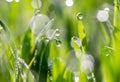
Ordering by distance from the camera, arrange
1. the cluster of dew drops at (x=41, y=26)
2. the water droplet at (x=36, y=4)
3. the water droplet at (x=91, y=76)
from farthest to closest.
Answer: the water droplet at (x=36, y=4)
the cluster of dew drops at (x=41, y=26)
the water droplet at (x=91, y=76)

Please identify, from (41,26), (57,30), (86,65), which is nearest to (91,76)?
(86,65)

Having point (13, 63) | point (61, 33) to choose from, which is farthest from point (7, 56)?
point (61, 33)

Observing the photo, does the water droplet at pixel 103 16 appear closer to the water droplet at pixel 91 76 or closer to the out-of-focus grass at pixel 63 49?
the out-of-focus grass at pixel 63 49

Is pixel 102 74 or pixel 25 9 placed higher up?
pixel 25 9

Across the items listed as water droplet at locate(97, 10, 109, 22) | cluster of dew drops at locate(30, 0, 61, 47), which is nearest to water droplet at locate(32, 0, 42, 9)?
cluster of dew drops at locate(30, 0, 61, 47)

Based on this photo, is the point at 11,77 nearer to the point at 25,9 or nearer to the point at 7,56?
the point at 7,56

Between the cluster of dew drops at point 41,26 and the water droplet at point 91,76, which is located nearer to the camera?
the water droplet at point 91,76

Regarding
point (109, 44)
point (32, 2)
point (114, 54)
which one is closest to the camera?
point (114, 54)

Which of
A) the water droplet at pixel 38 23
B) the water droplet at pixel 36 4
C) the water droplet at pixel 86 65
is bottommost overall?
the water droplet at pixel 86 65

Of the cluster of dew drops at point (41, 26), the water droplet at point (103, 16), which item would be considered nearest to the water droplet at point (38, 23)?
the cluster of dew drops at point (41, 26)
